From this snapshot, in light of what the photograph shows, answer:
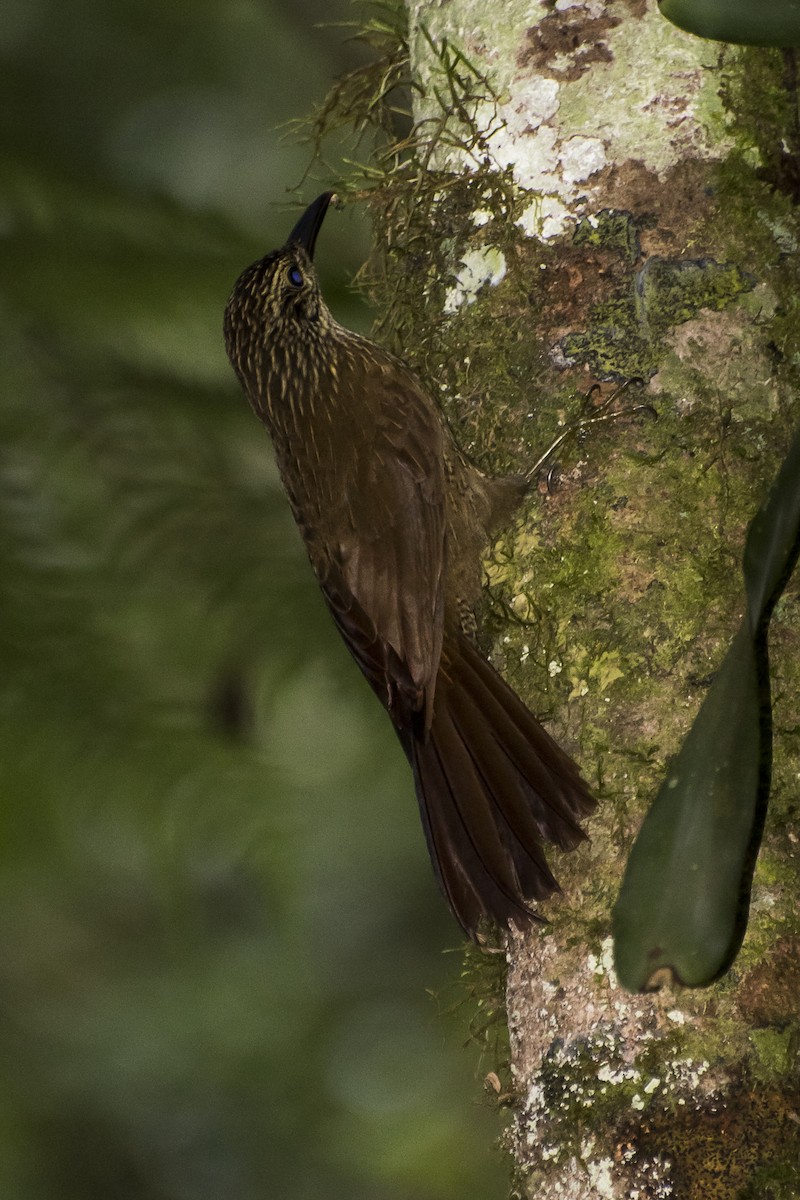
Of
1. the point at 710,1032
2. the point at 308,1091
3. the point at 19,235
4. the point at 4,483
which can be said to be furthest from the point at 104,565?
the point at 710,1032

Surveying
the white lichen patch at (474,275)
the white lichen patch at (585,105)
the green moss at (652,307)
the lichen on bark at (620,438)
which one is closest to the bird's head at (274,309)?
the lichen on bark at (620,438)

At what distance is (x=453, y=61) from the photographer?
2609 mm

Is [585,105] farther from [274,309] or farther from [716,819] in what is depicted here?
[716,819]

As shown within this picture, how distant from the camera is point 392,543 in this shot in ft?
9.43

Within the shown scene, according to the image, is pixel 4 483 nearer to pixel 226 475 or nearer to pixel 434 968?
pixel 226 475

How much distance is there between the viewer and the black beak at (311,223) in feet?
10.8

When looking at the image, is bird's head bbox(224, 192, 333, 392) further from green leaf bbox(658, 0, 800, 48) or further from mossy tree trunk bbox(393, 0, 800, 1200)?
green leaf bbox(658, 0, 800, 48)

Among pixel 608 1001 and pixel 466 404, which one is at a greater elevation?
pixel 466 404

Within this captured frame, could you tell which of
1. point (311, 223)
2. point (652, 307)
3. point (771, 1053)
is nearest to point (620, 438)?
point (652, 307)

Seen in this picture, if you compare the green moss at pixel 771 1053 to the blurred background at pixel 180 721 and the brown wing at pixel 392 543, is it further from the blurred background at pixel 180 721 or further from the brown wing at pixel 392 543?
the blurred background at pixel 180 721

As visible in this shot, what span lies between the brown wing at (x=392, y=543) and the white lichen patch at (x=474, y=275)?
275mm

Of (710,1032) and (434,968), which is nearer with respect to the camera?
(710,1032)

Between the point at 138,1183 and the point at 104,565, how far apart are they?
2.21 metres

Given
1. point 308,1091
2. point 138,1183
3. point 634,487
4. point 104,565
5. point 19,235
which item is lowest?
point 138,1183
